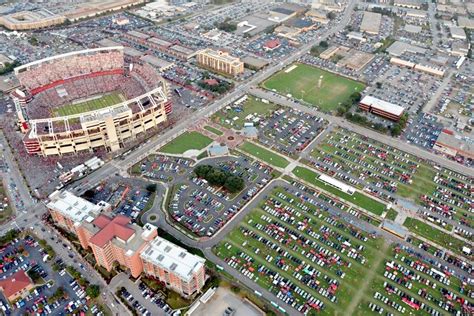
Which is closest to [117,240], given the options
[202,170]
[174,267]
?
[174,267]

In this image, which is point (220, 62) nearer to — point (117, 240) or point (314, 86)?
point (314, 86)

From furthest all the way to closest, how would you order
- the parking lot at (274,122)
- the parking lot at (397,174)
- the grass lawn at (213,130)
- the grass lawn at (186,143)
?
the grass lawn at (213,130) < the parking lot at (274,122) < the grass lawn at (186,143) < the parking lot at (397,174)

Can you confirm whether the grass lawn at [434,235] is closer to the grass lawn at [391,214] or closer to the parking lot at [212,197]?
the grass lawn at [391,214]

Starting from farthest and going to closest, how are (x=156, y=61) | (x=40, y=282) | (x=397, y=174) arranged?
(x=156, y=61) < (x=397, y=174) < (x=40, y=282)

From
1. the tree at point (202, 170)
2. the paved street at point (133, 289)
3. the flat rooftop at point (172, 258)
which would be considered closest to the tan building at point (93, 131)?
the tree at point (202, 170)

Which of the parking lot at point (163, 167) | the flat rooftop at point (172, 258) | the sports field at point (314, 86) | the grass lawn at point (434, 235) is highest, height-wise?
the flat rooftop at point (172, 258)

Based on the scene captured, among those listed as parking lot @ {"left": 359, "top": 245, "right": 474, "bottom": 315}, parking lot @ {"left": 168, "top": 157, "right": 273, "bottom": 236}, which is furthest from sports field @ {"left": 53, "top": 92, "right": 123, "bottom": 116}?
parking lot @ {"left": 359, "top": 245, "right": 474, "bottom": 315}
